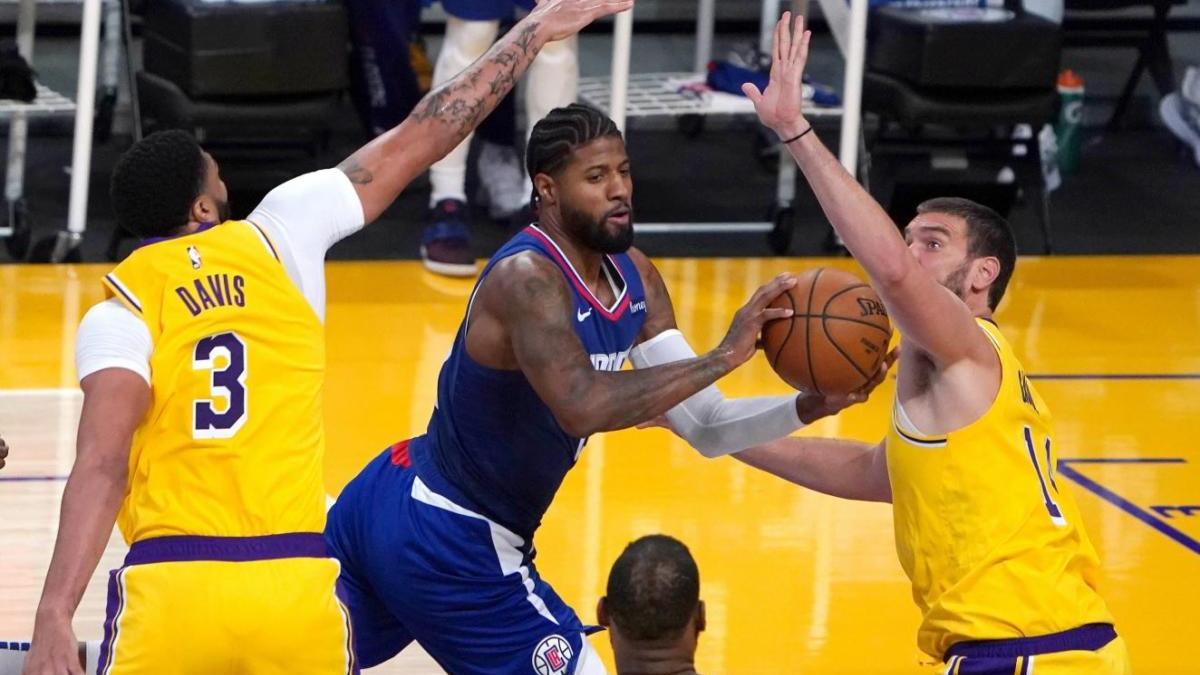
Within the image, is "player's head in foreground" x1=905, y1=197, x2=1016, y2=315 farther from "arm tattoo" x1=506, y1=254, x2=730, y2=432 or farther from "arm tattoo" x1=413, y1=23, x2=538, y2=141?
"arm tattoo" x1=413, y1=23, x2=538, y2=141

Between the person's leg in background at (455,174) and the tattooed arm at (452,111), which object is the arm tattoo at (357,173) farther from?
the person's leg in background at (455,174)

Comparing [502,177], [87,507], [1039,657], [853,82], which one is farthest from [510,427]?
[502,177]

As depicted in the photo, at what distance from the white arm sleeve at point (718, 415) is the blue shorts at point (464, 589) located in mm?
522

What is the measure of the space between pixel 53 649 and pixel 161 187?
89 centimetres

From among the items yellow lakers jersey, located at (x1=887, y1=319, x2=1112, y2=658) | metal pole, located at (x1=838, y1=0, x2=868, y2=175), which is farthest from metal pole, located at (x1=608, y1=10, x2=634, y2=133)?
yellow lakers jersey, located at (x1=887, y1=319, x2=1112, y2=658)

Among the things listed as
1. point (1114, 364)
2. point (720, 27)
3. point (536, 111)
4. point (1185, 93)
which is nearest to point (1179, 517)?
point (1114, 364)

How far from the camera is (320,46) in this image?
351 inches

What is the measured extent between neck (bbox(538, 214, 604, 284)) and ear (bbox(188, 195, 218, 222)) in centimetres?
76

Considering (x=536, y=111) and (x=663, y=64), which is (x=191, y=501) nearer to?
(x=536, y=111)

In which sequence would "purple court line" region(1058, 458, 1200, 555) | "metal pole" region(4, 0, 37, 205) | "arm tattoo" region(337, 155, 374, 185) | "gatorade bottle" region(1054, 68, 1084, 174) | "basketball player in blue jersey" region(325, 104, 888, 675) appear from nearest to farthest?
1. "arm tattoo" region(337, 155, 374, 185)
2. "basketball player in blue jersey" region(325, 104, 888, 675)
3. "purple court line" region(1058, 458, 1200, 555)
4. "metal pole" region(4, 0, 37, 205)
5. "gatorade bottle" region(1054, 68, 1084, 174)

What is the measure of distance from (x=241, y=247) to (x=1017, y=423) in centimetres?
165

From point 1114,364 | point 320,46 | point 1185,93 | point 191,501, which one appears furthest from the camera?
point 1185,93

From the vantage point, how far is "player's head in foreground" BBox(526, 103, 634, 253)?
4203 mm

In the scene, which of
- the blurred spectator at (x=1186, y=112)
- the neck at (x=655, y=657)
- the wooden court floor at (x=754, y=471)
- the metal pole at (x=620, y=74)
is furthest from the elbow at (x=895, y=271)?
the blurred spectator at (x=1186, y=112)
